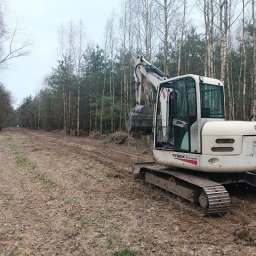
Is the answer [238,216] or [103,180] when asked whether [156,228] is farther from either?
[103,180]

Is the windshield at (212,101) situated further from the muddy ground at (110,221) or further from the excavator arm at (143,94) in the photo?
the muddy ground at (110,221)

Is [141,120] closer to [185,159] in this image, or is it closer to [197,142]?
[185,159]

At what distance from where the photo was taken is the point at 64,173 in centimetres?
1112

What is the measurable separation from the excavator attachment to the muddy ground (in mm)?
1489

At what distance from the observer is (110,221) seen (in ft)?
20.6

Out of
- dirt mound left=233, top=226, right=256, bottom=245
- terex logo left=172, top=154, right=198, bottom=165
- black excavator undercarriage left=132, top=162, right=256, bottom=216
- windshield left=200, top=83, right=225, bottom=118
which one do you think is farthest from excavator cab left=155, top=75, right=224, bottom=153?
dirt mound left=233, top=226, right=256, bottom=245

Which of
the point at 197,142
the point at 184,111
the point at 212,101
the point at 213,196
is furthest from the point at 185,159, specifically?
the point at 212,101

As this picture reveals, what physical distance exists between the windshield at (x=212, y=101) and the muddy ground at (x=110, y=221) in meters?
1.94

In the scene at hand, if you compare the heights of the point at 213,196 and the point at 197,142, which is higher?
the point at 197,142

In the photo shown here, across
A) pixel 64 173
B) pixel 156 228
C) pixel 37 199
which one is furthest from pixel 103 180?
pixel 156 228

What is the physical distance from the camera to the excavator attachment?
9206 millimetres

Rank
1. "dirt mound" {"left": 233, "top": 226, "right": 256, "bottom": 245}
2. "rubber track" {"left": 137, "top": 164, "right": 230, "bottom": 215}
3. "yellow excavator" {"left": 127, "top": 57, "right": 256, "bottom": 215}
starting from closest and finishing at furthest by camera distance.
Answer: "dirt mound" {"left": 233, "top": 226, "right": 256, "bottom": 245} → "rubber track" {"left": 137, "top": 164, "right": 230, "bottom": 215} → "yellow excavator" {"left": 127, "top": 57, "right": 256, "bottom": 215}

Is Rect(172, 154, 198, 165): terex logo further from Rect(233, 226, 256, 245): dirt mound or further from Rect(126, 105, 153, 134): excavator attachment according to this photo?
Rect(233, 226, 256, 245): dirt mound

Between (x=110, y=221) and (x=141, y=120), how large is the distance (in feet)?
11.8
